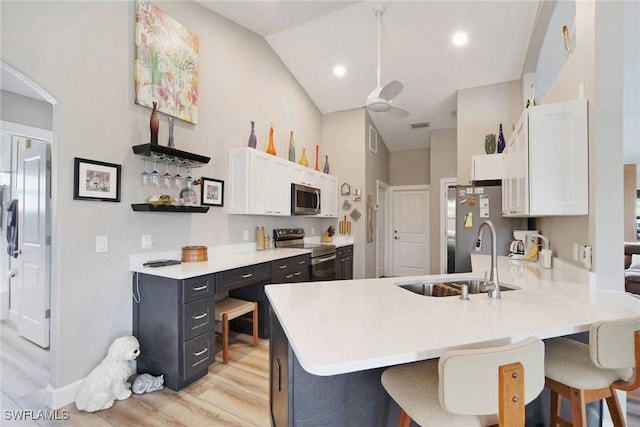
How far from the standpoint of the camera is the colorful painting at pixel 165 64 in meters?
2.50

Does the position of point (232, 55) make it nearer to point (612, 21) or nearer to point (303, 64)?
point (303, 64)

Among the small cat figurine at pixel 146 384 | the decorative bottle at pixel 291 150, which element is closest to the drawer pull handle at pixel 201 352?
the small cat figurine at pixel 146 384

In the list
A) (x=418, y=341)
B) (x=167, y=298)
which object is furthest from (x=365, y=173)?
(x=418, y=341)

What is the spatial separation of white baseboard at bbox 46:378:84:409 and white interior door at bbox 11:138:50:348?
39.6 inches

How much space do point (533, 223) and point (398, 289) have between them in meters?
2.90

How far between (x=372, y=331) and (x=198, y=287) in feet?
5.54

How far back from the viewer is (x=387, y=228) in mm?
6879

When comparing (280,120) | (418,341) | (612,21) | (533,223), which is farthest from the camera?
(280,120)

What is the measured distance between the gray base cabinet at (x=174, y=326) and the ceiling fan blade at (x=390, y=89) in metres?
2.42

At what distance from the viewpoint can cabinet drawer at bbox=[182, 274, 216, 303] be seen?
222cm

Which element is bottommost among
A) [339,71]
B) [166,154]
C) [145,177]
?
[145,177]

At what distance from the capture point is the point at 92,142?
87.4 inches

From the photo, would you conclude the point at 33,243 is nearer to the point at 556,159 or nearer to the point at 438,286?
the point at 438,286

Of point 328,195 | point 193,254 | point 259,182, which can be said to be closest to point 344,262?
point 328,195
